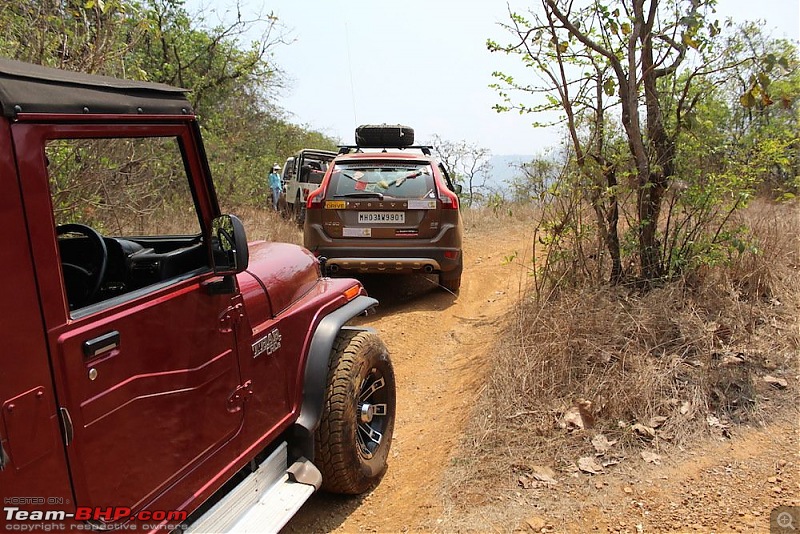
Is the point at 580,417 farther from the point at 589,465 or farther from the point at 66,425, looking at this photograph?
the point at 66,425

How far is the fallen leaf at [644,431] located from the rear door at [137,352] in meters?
2.23

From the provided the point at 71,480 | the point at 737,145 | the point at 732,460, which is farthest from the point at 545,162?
the point at 71,480

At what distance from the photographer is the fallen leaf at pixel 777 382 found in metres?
3.50

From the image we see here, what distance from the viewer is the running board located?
87.8 inches

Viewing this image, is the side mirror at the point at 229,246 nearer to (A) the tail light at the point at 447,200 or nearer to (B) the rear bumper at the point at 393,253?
(B) the rear bumper at the point at 393,253

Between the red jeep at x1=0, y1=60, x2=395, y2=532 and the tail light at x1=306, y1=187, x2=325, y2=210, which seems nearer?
the red jeep at x1=0, y1=60, x2=395, y2=532

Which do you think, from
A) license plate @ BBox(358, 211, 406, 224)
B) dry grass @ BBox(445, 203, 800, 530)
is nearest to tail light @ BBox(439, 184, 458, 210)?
license plate @ BBox(358, 211, 406, 224)

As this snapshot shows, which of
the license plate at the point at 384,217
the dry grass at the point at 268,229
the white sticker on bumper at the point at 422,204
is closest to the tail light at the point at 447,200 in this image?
the white sticker on bumper at the point at 422,204

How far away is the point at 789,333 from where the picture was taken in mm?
3963

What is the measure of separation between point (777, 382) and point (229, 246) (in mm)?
3399

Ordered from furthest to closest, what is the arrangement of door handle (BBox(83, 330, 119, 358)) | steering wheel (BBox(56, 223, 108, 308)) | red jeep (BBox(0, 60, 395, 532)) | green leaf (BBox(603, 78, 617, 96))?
green leaf (BBox(603, 78, 617, 96)) < steering wheel (BBox(56, 223, 108, 308)) < door handle (BBox(83, 330, 119, 358)) < red jeep (BBox(0, 60, 395, 532))

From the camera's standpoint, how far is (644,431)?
3.21 meters

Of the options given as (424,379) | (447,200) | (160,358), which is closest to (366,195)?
(447,200)

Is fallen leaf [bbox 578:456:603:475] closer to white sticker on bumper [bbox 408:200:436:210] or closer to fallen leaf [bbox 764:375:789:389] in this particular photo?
fallen leaf [bbox 764:375:789:389]
